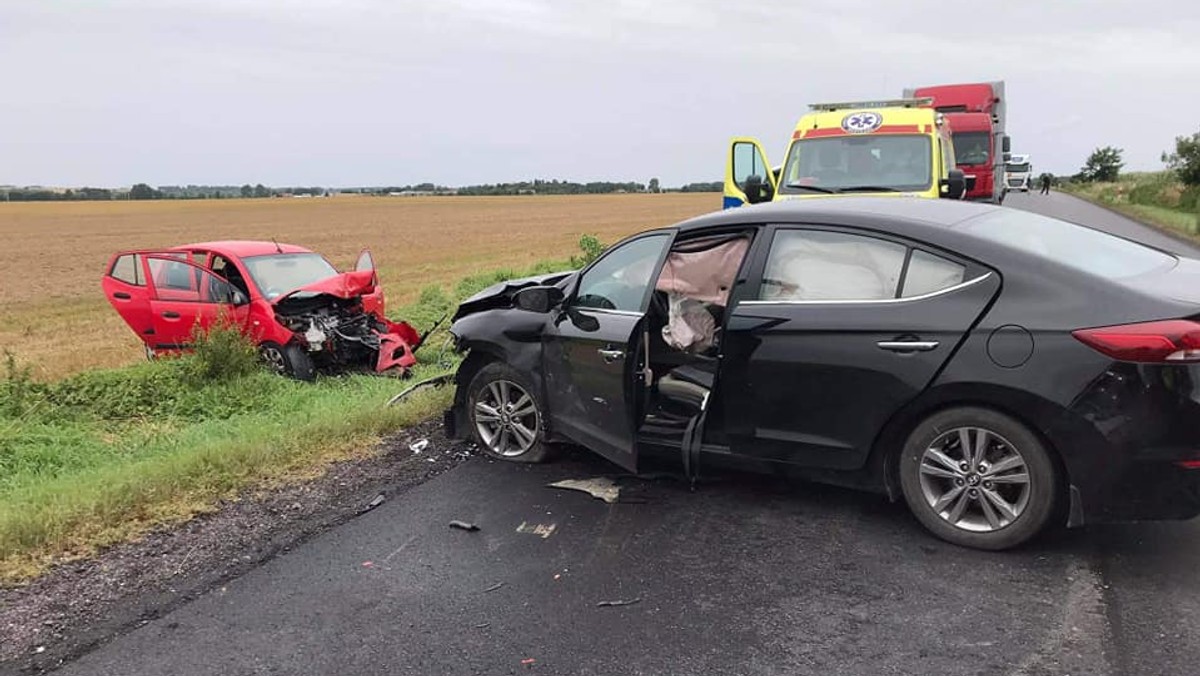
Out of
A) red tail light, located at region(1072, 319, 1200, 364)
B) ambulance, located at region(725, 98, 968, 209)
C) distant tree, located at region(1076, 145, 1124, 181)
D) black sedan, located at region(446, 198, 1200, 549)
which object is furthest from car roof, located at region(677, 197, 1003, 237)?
distant tree, located at region(1076, 145, 1124, 181)

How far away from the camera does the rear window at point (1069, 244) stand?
4.19 meters

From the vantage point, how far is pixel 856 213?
4.59 m

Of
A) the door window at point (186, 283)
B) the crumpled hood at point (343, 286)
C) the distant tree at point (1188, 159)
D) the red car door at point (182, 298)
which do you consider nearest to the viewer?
the crumpled hood at point (343, 286)

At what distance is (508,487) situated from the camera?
5.29 metres

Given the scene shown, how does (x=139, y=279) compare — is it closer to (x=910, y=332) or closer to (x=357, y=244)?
(x=910, y=332)

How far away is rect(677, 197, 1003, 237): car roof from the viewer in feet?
14.7

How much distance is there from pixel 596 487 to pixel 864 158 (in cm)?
750

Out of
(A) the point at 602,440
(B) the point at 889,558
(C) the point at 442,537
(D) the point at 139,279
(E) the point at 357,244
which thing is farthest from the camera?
(E) the point at 357,244

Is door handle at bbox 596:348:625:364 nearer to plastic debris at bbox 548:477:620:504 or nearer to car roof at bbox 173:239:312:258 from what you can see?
plastic debris at bbox 548:477:620:504

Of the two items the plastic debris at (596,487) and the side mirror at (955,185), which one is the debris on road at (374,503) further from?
the side mirror at (955,185)

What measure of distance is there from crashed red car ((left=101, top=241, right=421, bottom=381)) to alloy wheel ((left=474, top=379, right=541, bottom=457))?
4.69 metres

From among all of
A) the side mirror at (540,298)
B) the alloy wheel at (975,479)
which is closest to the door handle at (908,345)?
the alloy wheel at (975,479)

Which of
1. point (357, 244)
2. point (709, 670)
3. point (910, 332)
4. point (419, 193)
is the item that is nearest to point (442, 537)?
point (709, 670)

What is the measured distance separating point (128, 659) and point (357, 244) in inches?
1547
